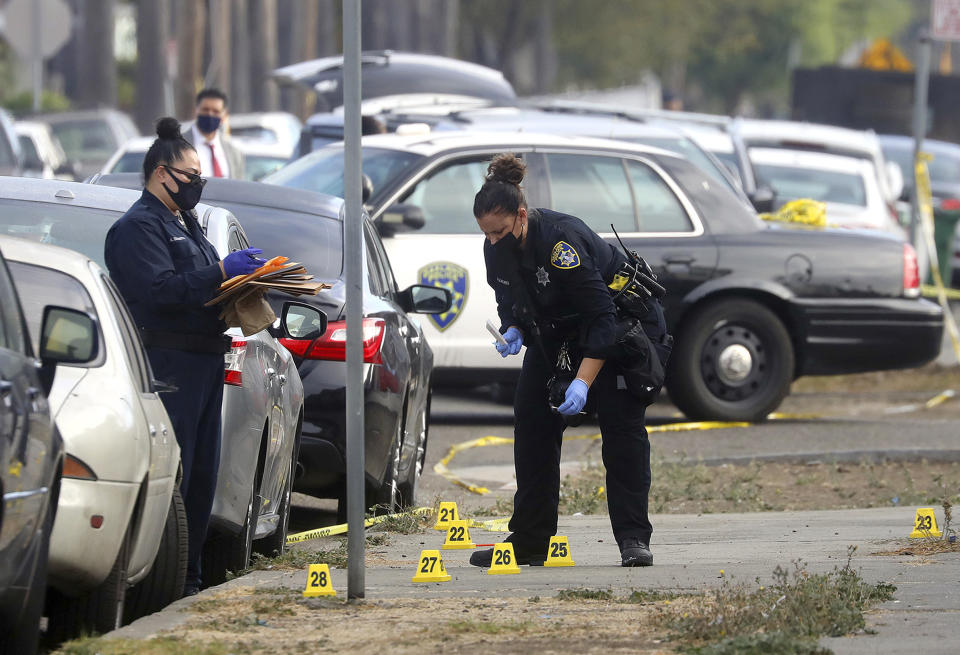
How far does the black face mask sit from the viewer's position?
7.00 metres

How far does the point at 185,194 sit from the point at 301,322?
1.57m

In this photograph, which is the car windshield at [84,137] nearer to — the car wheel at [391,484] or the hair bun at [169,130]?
the car wheel at [391,484]

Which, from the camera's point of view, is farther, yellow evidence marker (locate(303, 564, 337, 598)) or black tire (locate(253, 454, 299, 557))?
black tire (locate(253, 454, 299, 557))

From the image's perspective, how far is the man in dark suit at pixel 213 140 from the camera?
45.8 ft

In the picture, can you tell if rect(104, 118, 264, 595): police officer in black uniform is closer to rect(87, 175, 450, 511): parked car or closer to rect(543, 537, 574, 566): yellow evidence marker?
rect(543, 537, 574, 566): yellow evidence marker

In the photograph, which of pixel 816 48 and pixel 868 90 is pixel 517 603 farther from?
pixel 816 48

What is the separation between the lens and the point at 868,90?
1670 inches

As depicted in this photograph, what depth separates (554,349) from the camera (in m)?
7.61

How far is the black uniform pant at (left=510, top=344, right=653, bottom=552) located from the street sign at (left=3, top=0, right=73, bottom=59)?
68.1 ft

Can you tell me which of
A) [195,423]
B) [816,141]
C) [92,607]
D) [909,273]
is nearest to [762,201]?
[909,273]

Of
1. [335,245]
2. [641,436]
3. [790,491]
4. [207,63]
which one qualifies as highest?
[207,63]

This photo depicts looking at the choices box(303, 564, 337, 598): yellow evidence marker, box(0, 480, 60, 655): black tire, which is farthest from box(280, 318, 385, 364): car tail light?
box(0, 480, 60, 655): black tire

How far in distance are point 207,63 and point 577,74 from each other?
104 ft

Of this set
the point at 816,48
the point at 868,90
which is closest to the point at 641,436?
the point at 868,90
